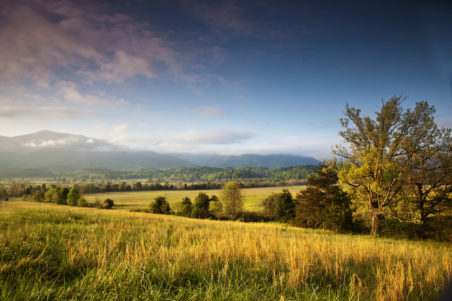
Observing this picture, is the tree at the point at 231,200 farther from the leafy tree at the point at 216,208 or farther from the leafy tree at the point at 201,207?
the leafy tree at the point at 201,207

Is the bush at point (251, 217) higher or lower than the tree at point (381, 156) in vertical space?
lower

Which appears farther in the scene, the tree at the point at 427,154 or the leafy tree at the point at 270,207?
the leafy tree at the point at 270,207

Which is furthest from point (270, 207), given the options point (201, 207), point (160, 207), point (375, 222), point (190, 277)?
point (190, 277)

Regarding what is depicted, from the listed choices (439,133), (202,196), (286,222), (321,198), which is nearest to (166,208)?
(202,196)

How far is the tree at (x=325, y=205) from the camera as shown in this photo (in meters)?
28.0

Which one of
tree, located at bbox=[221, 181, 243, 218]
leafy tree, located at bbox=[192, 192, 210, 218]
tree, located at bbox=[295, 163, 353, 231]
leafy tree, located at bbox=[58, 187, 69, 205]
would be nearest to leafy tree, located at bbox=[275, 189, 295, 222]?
tree, located at bbox=[295, 163, 353, 231]

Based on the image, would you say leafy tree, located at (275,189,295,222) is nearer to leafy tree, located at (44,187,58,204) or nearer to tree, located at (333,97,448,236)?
tree, located at (333,97,448,236)

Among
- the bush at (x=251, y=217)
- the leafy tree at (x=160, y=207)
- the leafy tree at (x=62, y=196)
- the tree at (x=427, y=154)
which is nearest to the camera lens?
the tree at (x=427, y=154)

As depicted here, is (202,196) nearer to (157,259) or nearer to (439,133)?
Answer: (439,133)

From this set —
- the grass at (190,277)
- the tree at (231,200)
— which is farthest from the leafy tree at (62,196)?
the grass at (190,277)

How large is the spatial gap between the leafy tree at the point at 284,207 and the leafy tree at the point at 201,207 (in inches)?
769

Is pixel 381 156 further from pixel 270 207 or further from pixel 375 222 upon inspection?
pixel 270 207

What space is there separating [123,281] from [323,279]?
3.11 m

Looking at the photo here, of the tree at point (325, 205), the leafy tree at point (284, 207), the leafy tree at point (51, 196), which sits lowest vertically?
the leafy tree at point (51, 196)
